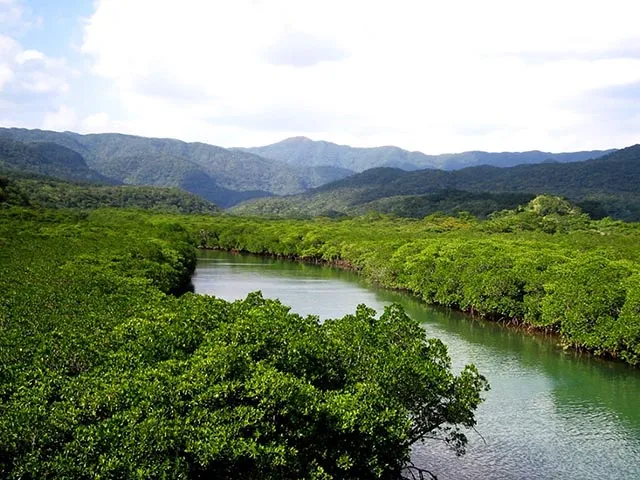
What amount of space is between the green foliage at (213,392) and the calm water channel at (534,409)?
2.58 metres

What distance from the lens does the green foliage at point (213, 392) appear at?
1516 centimetres

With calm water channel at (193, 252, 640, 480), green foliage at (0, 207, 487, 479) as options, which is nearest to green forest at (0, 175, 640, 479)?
green foliage at (0, 207, 487, 479)

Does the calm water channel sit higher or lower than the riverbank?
lower

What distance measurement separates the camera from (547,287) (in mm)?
48094

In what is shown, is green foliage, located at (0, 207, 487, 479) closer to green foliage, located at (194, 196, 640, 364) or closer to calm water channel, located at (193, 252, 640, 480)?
calm water channel, located at (193, 252, 640, 480)

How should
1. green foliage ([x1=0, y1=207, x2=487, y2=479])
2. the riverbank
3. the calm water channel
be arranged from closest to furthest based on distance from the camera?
1. green foliage ([x1=0, y1=207, x2=487, y2=479])
2. the calm water channel
3. the riverbank

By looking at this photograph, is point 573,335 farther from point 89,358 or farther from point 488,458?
point 89,358

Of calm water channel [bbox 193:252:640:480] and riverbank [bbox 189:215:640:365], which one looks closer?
calm water channel [bbox 193:252:640:480]

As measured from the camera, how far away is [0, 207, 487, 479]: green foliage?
597 inches

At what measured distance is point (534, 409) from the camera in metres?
32.1

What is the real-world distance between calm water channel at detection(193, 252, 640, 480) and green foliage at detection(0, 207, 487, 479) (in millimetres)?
2579

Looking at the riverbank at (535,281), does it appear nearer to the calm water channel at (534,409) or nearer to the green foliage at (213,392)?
the calm water channel at (534,409)

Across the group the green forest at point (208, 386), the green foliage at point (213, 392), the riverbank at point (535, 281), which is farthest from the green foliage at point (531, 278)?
the green foliage at point (213, 392)

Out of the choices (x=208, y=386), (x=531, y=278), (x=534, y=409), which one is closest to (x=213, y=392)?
(x=208, y=386)
